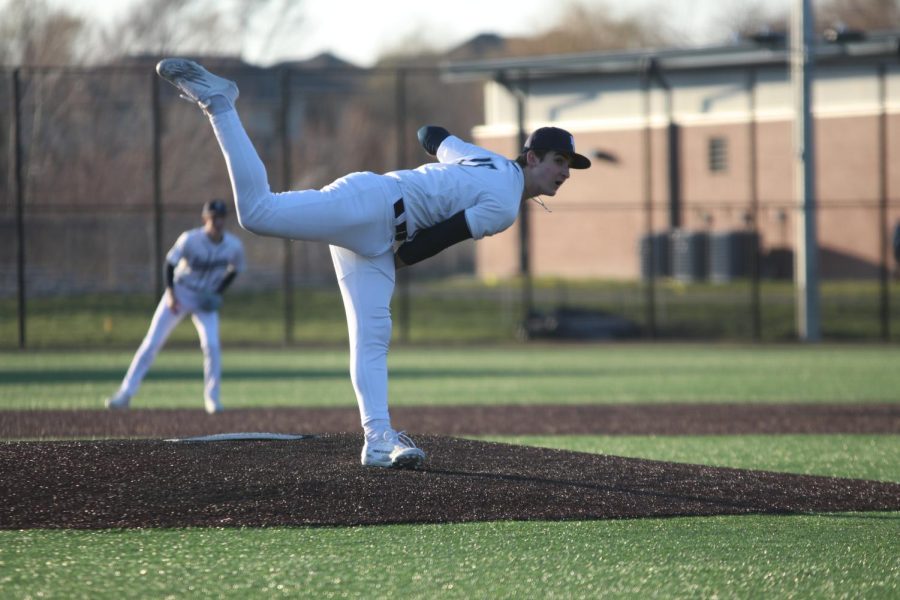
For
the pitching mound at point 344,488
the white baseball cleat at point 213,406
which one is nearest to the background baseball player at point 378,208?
the pitching mound at point 344,488

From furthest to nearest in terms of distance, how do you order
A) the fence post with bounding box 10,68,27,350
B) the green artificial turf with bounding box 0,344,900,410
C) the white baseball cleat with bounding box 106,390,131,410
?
the fence post with bounding box 10,68,27,350 < the green artificial turf with bounding box 0,344,900,410 < the white baseball cleat with bounding box 106,390,131,410

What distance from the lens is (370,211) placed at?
20.3 ft

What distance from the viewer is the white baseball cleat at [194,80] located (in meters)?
5.96

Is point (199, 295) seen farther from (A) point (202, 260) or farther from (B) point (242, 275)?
(B) point (242, 275)

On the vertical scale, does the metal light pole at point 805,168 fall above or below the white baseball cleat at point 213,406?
above

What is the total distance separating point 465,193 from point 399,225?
0.37m

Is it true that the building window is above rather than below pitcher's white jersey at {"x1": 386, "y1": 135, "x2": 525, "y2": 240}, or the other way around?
above

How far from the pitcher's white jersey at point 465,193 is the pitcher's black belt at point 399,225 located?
3cm

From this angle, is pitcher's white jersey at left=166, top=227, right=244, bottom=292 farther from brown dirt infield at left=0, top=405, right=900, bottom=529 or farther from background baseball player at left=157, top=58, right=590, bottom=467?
background baseball player at left=157, top=58, right=590, bottom=467

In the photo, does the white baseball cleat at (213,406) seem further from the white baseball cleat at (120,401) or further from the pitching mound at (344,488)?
the pitching mound at (344,488)

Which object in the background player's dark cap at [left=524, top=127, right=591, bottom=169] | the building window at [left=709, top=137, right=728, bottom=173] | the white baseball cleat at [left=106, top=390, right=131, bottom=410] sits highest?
the building window at [left=709, top=137, right=728, bottom=173]

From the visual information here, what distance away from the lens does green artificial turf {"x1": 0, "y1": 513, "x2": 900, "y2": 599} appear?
4.53 metres

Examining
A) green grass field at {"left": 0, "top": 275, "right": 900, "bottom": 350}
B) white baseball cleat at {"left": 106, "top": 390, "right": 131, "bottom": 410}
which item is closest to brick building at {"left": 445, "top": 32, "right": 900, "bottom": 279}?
green grass field at {"left": 0, "top": 275, "right": 900, "bottom": 350}

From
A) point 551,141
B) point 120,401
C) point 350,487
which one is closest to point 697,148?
point 120,401
